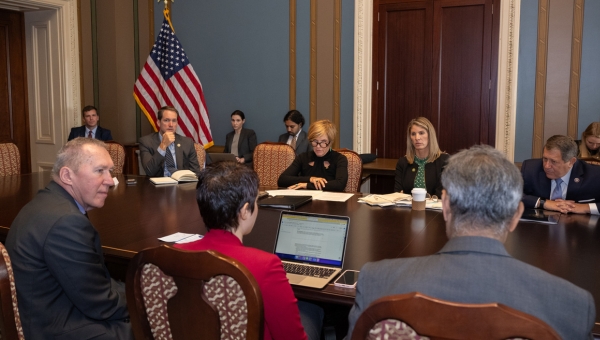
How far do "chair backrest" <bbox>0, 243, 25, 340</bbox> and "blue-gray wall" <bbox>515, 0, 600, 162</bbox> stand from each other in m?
5.50

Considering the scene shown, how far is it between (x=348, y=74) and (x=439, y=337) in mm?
5840

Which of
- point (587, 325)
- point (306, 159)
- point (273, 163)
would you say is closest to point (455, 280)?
point (587, 325)

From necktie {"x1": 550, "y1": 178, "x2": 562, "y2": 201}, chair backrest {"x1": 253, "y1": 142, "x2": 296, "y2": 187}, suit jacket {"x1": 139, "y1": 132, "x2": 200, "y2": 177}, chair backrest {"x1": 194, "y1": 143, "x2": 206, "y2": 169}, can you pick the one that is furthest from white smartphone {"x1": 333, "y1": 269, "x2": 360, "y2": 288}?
chair backrest {"x1": 194, "y1": 143, "x2": 206, "y2": 169}

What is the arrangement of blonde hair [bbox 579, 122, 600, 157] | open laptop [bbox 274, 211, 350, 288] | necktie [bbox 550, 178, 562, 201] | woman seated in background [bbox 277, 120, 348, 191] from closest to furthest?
open laptop [bbox 274, 211, 350, 288], necktie [bbox 550, 178, 562, 201], woman seated in background [bbox 277, 120, 348, 191], blonde hair [bbox 579, 122, 600, 157]

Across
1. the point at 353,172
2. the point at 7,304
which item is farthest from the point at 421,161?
the point at 7,304

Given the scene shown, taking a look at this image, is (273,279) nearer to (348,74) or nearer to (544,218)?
(544,218)

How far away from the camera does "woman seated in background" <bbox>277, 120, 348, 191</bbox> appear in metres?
4.23

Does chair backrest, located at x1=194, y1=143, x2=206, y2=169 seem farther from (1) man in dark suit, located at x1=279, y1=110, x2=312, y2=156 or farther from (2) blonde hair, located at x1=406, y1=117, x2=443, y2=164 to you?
(2) blonde hair, located at x1=406, y1=117, x2=443, y2=164

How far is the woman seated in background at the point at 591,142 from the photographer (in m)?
5.11

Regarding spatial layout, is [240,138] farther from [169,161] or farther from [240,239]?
[240,239]

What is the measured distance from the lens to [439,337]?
1125 mm

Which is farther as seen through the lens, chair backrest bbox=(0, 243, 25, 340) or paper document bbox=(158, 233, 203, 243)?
paper document bbox=(158, 233, 203, 243)

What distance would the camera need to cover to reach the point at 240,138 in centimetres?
714

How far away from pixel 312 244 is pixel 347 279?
0.23 metres
